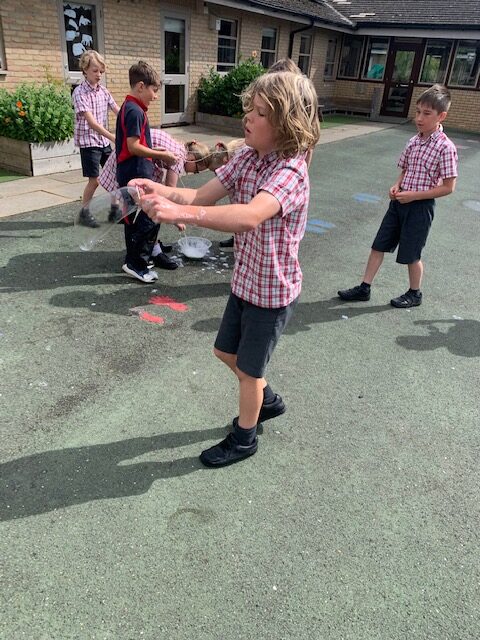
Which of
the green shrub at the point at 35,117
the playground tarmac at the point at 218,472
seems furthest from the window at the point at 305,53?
the playground tarmac at the point at 218,472

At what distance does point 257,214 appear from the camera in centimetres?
179

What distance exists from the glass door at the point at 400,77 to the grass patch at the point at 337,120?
4.86ft

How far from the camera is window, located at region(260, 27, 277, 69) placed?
16.9 meters

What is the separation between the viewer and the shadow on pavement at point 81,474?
2332mm

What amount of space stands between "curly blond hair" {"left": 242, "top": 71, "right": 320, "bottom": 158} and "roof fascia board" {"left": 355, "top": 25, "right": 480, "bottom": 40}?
21.9 m

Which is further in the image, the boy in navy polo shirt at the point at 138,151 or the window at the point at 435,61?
the window at the point at 435,61

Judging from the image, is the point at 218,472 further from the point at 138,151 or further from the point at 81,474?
the point at 138,151

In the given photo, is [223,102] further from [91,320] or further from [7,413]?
[7,413]

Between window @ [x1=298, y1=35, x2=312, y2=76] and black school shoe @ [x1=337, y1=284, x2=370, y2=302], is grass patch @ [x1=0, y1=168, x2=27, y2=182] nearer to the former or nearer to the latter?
black school shoe @ [x1=337, y1=284, x2=370, y2=302]

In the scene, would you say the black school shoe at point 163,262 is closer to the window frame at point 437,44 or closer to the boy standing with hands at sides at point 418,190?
the boy standing with hands at sides at point 418,190

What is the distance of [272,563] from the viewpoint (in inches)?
83.9

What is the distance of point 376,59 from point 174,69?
12.6 m

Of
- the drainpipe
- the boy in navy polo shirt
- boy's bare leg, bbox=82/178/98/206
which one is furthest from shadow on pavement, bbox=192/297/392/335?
the drainpipe

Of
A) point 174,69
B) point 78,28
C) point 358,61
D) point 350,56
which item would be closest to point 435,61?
point 358,61
